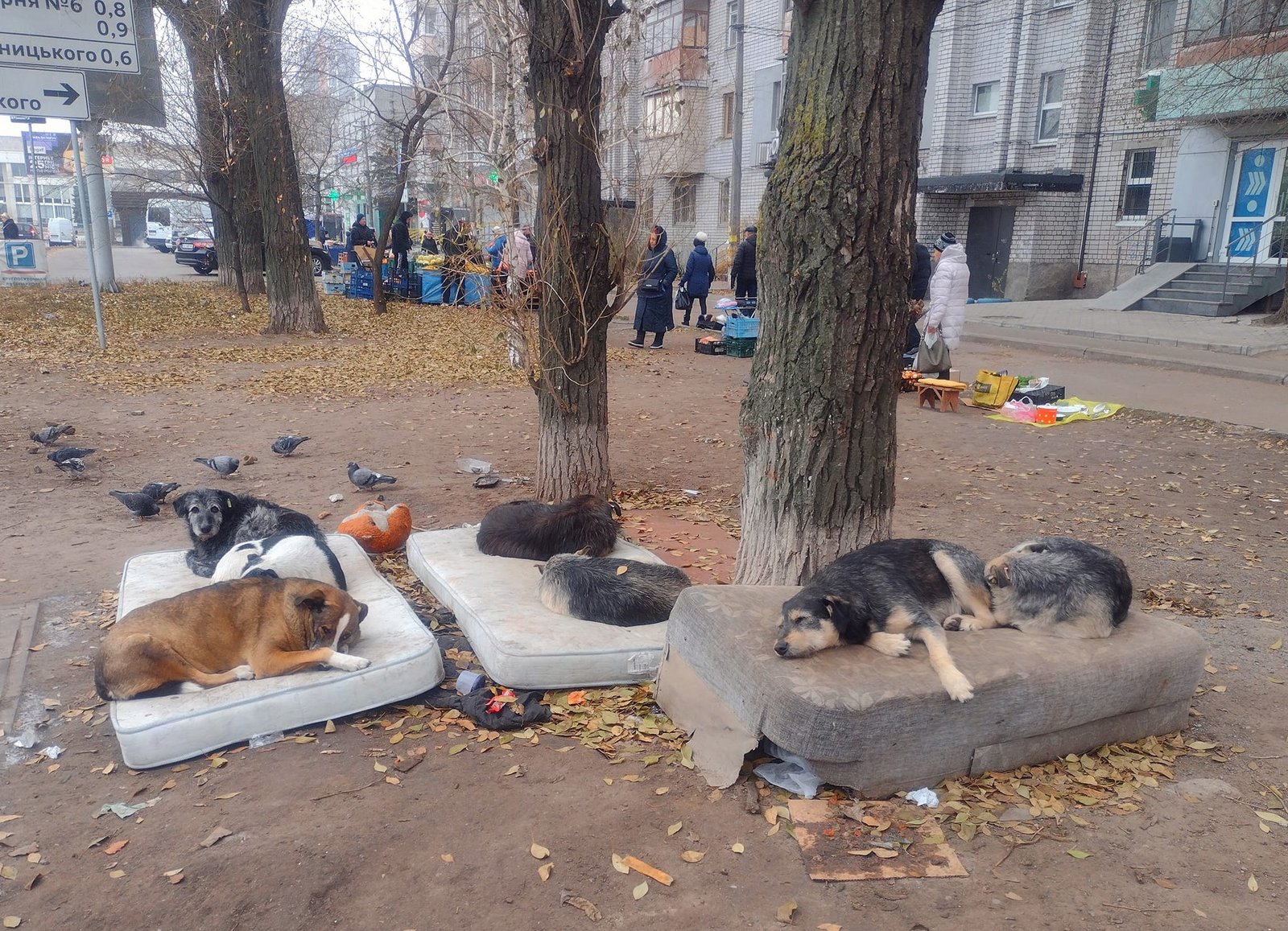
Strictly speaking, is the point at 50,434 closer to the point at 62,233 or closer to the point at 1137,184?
the point at 1137,184

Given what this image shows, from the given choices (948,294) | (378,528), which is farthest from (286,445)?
(948,294)

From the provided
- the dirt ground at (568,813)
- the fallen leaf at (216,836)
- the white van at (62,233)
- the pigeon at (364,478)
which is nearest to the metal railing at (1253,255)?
the dirt ground at (568,813)

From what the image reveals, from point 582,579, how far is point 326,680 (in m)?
1.44

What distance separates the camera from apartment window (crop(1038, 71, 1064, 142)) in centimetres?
2494

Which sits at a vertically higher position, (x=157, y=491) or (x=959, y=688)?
(x=959, y=688)

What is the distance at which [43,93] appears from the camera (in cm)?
1126

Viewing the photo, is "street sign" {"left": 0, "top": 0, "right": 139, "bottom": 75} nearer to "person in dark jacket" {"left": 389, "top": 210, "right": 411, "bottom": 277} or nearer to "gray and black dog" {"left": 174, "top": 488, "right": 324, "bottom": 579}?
"gray and black dog" {"left": 174, "top": 488, "right": 324, "bottom": 579}

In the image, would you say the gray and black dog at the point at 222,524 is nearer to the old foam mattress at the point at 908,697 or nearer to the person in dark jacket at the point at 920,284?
the old foam mattress at the point at 908,697

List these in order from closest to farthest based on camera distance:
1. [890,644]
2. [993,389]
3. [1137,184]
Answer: [890,644] → [993,389] → [1137,184]

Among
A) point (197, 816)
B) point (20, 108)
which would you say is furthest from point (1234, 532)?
point (20, 108)

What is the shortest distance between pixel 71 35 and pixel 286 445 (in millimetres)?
6988

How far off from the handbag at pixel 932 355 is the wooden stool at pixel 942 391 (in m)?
0.44

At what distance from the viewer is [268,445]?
9273 millimetres

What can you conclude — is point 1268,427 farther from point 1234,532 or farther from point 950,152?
point 950,152
